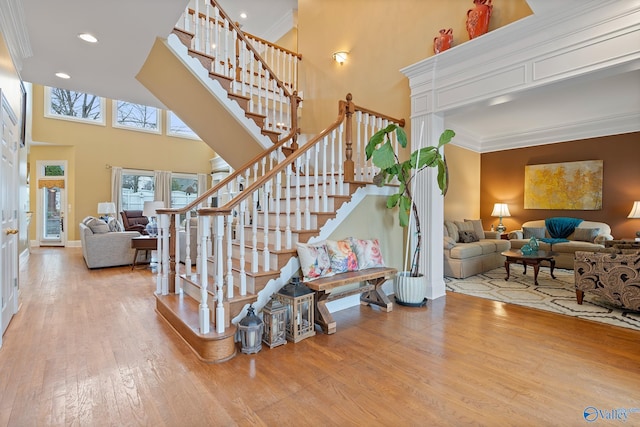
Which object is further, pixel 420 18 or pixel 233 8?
pixel 233 8

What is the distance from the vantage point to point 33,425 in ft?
5.44

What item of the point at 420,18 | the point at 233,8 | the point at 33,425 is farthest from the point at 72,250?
the point at 420,18

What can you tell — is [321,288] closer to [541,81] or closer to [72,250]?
[541,81]

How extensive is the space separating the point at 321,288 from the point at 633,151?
685 cm

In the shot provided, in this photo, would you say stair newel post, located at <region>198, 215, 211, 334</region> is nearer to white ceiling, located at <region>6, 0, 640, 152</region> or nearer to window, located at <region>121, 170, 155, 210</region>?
white ceiling, located at <region>6, 0, 640, 152</region>

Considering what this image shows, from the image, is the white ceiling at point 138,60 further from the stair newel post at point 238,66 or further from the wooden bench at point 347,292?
the wooden bench at point 347,292

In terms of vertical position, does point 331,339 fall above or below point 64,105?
below

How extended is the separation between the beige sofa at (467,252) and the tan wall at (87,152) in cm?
931

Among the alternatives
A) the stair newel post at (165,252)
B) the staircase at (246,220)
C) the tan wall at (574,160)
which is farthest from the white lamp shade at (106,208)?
the tan wall at (574,160)

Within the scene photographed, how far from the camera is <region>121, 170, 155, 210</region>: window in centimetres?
998

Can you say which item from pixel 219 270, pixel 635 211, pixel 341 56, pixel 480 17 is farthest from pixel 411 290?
pixel 635 211

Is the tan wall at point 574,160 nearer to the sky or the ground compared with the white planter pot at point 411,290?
nearer to the sky

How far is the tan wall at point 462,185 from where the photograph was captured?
6.84m

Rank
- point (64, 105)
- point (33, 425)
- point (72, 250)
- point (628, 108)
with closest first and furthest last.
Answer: point (33, 425)
point (628, 108)
point (72, 250)
point (64, 105)
